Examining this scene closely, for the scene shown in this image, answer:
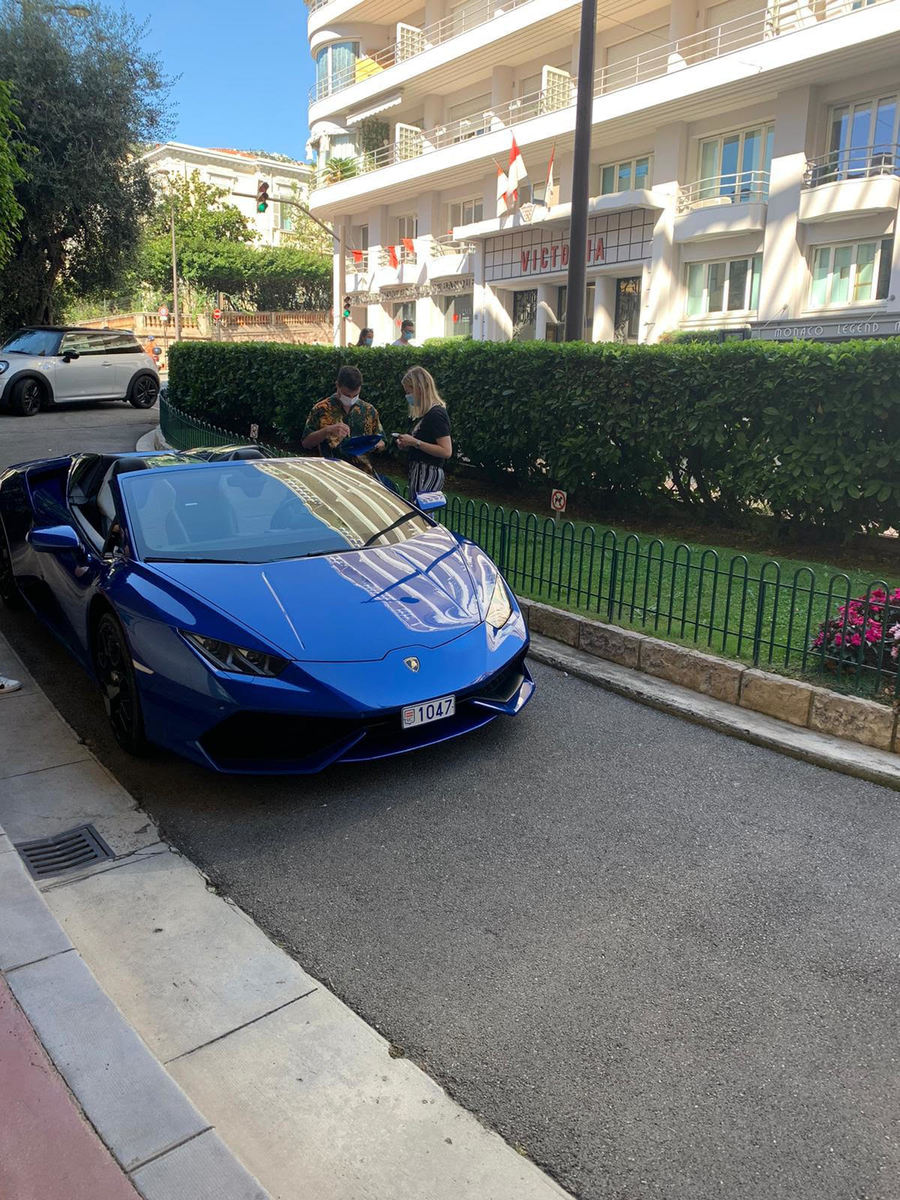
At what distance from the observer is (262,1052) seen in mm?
2717

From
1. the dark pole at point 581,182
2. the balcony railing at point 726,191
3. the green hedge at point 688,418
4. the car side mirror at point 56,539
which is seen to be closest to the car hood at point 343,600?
the car side mirror at point 56,539

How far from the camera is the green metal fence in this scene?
4980mm

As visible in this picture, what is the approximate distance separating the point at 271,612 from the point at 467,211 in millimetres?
33830

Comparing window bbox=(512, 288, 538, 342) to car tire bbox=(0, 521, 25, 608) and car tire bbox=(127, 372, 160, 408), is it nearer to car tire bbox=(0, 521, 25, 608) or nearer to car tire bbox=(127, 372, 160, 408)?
car tire bbox=(127, 372, 160, 408)

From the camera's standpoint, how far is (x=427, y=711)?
4.11 meters

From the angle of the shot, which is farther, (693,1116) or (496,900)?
(496,900)

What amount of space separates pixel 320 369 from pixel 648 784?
1077 cm

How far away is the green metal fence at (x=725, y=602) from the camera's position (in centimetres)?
498

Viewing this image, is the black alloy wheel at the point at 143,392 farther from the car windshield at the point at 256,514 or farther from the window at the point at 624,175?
the car windshield at the point at 256,514

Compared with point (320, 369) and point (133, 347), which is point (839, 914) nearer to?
point (320, 369)

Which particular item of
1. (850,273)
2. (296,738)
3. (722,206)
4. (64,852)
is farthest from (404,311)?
(64,852)

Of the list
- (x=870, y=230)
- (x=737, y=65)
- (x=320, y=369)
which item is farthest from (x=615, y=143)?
(x=320, y=369)

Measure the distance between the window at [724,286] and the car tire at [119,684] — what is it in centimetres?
2236

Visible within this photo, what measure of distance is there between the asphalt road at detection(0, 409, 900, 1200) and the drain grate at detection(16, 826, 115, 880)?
302 millimetres
